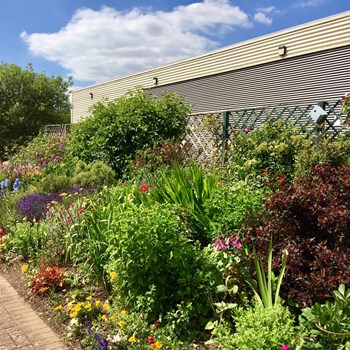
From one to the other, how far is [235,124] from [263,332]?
532 cm

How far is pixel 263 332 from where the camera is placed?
87.7 inches

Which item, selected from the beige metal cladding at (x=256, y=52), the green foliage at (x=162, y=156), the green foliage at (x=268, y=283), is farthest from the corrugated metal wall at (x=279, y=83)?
the green foliage at (x=268, y=283)

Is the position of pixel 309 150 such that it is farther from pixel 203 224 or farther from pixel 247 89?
pixel 247 89

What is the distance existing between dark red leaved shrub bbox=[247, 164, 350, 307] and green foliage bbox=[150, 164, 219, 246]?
1.98ft

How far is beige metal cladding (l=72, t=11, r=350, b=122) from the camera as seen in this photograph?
1137 centimetres

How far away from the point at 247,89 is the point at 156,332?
13155mm

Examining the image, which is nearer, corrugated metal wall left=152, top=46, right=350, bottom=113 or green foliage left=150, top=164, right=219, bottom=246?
green foliage left=150, top=164, right=219, bottom=246

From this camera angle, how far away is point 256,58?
1423cm

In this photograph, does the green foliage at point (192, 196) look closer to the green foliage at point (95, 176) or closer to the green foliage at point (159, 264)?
the green foliage at point (159, 264)

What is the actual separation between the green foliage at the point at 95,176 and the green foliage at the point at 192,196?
282 cm

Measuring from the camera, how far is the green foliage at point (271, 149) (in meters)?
5.43

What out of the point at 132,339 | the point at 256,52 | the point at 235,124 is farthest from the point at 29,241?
the point at 256,52

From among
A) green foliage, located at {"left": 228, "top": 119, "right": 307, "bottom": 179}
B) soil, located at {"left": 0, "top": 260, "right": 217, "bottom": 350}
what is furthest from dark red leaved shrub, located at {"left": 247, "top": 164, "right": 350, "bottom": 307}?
green foliage, located at {"left": 228, "top": 119, "right": 307, "bottom": 179}

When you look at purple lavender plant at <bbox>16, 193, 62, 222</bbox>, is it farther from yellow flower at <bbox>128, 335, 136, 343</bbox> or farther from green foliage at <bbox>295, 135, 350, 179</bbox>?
green foliage at <bbox>295, 135, 350, 179</bbox>
